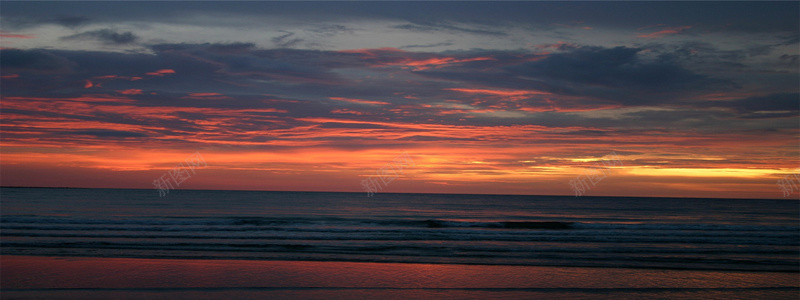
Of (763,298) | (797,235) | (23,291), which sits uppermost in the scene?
(797,235)

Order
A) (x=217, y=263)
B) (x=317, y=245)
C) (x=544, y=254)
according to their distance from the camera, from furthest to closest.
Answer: (x=317, y=245) < (x=544, y=254) < (x=217, y=263)

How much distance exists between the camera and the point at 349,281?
12320 mm

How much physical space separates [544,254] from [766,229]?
65.5ft

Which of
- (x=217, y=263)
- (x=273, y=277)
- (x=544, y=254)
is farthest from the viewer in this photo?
(x=544, y=254)

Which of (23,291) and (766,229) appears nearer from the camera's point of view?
(23,291)

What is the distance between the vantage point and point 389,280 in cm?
1255

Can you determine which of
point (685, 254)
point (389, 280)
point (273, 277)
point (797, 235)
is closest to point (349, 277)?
point (389, 280)

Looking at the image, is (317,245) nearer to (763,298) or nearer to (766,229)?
(763,298)

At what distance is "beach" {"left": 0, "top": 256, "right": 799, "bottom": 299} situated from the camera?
35.9ft

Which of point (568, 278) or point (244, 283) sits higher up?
point (568, 278)

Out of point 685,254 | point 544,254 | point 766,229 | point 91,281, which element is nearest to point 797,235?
point 766,229

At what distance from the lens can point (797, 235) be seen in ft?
84.7

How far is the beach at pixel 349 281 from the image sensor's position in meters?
10.9

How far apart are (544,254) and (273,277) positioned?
1025 cm
